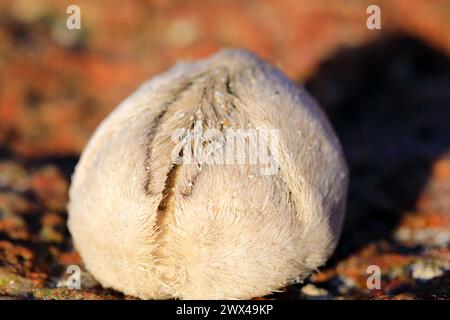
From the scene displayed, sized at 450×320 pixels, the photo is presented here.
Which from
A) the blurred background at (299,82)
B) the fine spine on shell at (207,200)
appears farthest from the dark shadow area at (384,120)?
the fine spine on shell at (207,200)

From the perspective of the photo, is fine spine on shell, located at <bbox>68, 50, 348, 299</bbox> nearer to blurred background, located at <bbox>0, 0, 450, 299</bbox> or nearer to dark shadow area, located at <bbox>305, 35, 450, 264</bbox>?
blurred background, located at <bbox>0, 0, 450, 299</bbox>

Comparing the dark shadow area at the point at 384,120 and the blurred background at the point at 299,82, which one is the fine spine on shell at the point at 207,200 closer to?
the blurred background at the point at 299,82

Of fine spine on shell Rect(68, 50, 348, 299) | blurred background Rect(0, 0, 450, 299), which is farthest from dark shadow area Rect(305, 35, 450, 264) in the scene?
fine spine on shell Rect(68, 50, 348, 299)

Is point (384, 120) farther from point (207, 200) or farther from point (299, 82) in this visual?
point (207, 200)

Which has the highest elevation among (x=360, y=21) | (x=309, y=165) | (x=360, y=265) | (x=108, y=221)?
(x=360, y=21)

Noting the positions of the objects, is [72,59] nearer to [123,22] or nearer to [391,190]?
[123,22]

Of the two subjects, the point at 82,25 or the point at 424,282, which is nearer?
the point at 424,282
